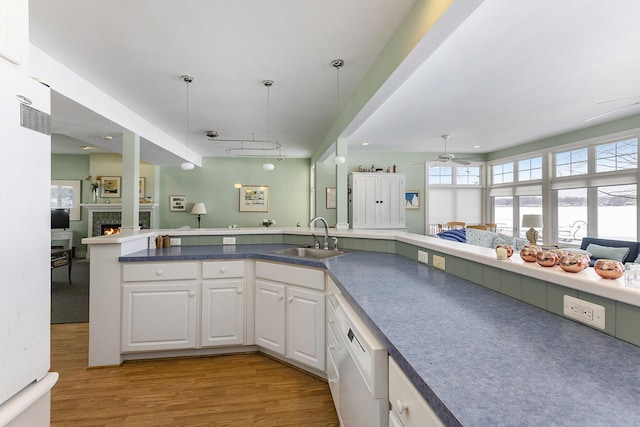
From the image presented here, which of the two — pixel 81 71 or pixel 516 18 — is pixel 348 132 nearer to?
pixel 516 18

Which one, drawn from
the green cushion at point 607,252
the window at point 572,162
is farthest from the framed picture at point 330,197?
the green cushion at point 607,252

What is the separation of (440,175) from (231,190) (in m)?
5.24

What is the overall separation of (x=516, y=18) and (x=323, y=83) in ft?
5.70

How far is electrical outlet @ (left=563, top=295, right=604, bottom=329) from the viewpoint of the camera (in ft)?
3.16

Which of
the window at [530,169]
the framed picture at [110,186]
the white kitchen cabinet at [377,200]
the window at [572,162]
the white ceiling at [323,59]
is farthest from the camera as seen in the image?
the framed picture at [110,186]

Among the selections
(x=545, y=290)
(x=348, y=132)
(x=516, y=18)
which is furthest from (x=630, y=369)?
(x=348, y=132)

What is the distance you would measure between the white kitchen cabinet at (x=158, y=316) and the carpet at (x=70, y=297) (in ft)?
5.03

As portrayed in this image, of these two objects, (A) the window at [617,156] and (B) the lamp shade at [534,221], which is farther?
(B) the lamp shade at [534,221]

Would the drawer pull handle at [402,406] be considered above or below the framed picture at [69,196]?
below

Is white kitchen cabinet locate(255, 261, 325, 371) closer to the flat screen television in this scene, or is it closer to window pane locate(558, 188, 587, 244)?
window pane locate(558, 188, 587, 244)

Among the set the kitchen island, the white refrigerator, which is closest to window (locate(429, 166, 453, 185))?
the kitchen island

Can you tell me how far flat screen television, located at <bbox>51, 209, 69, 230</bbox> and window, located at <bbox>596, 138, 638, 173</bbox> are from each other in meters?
10.7

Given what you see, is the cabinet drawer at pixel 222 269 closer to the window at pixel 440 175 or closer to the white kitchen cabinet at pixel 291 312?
the white kitchen cabinet at pixel 291 312

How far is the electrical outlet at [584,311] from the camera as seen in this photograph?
37.9 inches
